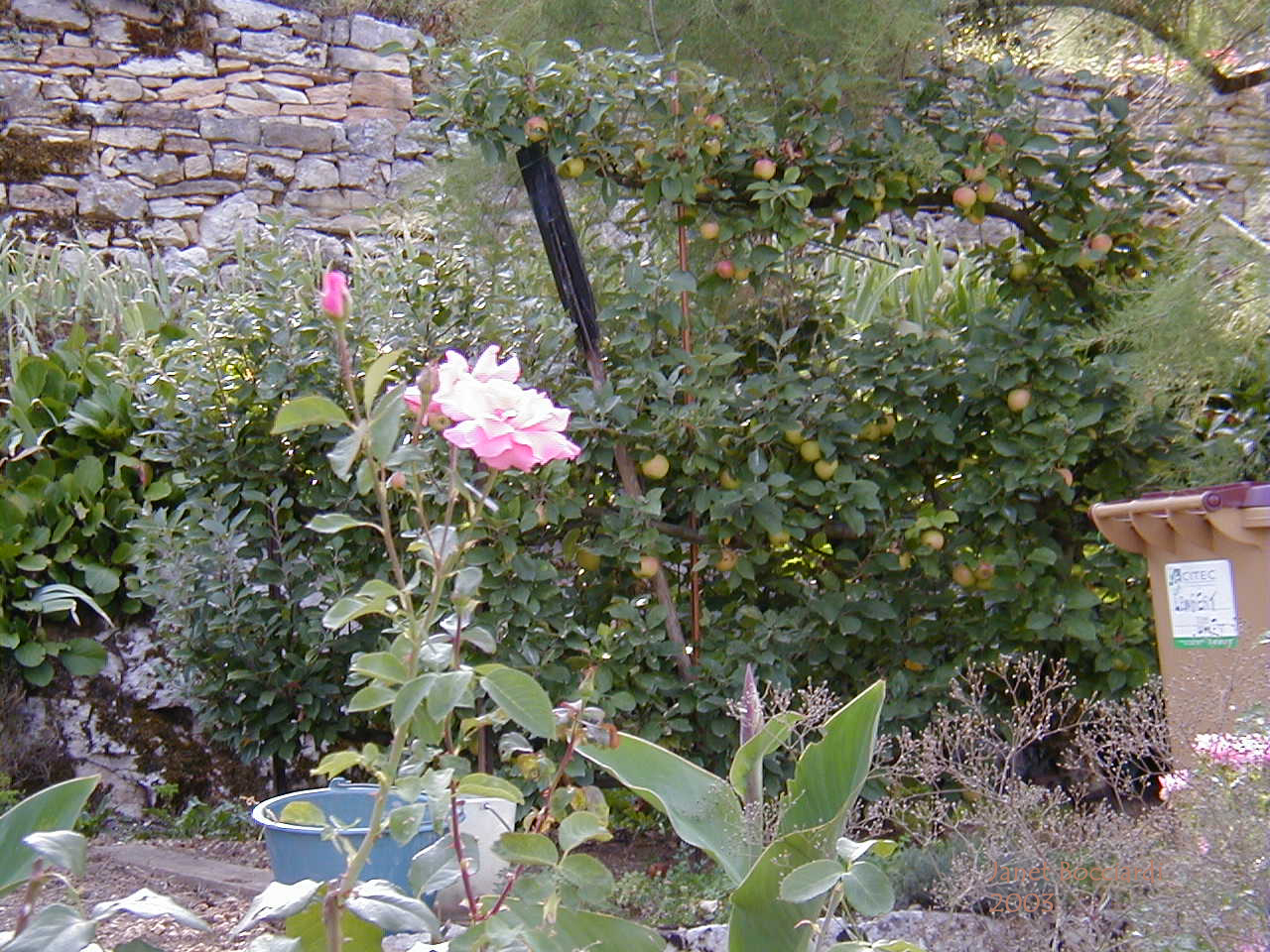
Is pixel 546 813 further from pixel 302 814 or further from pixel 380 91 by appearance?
pixel 380 91

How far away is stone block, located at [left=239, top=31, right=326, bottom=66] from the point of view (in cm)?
672

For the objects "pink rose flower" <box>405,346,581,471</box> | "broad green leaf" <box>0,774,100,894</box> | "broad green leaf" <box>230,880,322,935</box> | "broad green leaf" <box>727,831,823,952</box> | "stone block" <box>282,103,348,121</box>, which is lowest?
"broad green leaf" <box>727,831,823,952</box>

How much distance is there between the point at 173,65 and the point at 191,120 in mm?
330

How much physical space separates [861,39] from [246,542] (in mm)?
2057

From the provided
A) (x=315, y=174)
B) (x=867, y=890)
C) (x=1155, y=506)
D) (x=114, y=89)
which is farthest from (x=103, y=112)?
(x=867, y=890)

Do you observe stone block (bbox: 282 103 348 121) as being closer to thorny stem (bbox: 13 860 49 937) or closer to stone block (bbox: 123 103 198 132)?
stone block (bbox: 123 103 198 132)

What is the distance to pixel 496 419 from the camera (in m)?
1.20

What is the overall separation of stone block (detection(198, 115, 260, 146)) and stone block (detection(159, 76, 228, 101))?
16 cm

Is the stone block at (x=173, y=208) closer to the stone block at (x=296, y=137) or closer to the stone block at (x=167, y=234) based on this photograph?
the stone block at (x=167, y=234)

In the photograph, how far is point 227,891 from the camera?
8.82ft

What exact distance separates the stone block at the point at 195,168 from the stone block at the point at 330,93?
0.69 m

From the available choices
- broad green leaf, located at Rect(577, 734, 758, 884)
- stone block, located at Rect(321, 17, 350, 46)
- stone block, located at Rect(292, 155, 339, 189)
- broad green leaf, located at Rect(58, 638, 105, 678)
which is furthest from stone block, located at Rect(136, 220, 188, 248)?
broad green leaf, located at Rect(577, 734, 758, 884)

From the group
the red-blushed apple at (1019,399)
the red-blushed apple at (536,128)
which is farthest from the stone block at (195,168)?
the red-blushed apple at (1019,399)

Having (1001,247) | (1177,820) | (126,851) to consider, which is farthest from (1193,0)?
(126,851)
